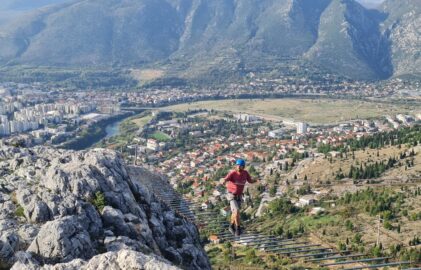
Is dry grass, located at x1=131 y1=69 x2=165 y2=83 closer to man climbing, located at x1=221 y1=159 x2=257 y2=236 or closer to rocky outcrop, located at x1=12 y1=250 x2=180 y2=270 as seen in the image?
man climbing, located at x1=221 y1=159 x2=257 y2=236

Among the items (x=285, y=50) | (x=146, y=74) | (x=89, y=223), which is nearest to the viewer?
(x=89, y=223)

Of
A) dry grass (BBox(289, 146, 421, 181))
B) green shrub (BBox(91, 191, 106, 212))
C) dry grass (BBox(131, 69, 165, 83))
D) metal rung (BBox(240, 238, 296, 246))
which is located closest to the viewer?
green shrub (BBox(91, 191, 106, 212))

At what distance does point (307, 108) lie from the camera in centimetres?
10662

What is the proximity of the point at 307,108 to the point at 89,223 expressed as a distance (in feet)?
321

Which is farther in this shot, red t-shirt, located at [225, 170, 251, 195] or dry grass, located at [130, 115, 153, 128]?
dry grass, located at [130, 115, 153, 128]

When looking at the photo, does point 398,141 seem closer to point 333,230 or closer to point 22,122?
point 333,230

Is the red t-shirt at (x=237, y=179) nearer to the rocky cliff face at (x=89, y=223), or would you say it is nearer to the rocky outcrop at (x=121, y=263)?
the rocky cliff face at (x=89, y=223)

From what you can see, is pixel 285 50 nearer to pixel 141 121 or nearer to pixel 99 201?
pixel 141 121

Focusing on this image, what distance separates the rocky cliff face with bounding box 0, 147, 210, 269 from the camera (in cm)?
1016

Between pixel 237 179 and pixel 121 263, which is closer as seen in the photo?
pixel 121 263

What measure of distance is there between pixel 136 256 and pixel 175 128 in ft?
258

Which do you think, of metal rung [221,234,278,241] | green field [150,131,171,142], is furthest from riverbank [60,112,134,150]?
metal rung [221,234,278,241]

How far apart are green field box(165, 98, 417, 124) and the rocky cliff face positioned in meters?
78.5

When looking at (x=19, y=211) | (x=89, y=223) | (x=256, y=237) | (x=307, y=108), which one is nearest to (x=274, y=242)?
(x=256, y=237)
